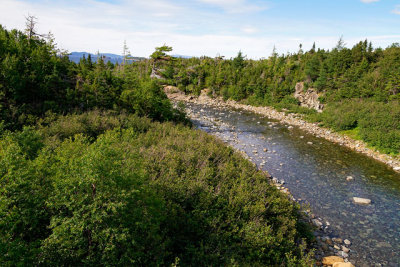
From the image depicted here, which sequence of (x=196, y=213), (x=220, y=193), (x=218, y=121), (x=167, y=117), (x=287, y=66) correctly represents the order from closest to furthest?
1. (x=196, y=213)
2. (x=220, y=193)
3. (x=167, y=117)
4. (x=218, y=121)
5. (x=287, y=66)

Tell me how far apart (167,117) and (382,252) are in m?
22.9

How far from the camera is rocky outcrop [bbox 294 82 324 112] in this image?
42.8m

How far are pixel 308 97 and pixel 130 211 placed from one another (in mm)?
48610

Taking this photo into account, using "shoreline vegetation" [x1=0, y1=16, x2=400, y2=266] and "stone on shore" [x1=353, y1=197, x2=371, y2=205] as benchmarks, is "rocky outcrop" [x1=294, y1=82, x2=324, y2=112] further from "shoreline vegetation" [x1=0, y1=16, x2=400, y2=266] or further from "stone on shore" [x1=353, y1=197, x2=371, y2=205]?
"stone on shore" [x1=353, y1=197, x2=371, y2=205]

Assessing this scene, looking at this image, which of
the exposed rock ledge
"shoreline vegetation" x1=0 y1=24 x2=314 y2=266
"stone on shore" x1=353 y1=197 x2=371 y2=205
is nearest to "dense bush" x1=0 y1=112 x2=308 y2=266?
"shoreline vegetation" x1=0 y1=24 x2=314 y2=266

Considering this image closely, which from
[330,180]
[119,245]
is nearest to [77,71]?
[119,245]

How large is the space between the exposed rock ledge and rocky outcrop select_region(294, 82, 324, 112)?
4.57 m

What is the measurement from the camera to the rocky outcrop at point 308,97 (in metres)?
42.8

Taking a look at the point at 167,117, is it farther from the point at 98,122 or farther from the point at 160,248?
the point at 160,248

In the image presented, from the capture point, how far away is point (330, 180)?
18.6 m

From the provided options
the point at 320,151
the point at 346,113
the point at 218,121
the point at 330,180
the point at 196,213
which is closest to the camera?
the point at 196,213

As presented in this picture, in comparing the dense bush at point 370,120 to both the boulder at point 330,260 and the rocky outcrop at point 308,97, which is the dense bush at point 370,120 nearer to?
the rocky outcrop at point 308,97

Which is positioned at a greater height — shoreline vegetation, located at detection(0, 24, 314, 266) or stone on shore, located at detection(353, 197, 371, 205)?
shoreline vegetation, located at detection(0, 24, 314, 266)

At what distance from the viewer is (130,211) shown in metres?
6.59
